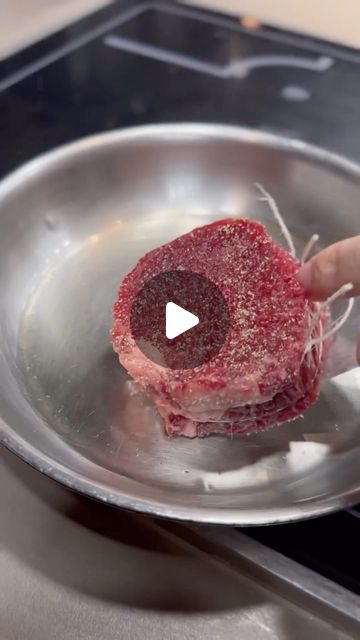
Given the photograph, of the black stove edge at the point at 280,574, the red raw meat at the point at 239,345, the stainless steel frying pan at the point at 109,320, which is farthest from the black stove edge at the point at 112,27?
the black stove edge at the point at 280,574

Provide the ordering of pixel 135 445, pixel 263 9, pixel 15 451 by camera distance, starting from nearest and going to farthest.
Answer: pixel 15 451 < pixel 135 445 < pixel 263 9

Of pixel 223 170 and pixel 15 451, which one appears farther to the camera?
pixel 223 170

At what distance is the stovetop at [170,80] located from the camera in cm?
121

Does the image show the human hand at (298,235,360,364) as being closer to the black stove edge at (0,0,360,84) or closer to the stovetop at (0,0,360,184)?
the stovetop at (0,0,360,184)

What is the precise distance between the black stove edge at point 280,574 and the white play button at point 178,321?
194 mm

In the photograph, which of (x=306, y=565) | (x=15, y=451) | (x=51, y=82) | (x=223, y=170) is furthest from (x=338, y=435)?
(x=51, y=82)

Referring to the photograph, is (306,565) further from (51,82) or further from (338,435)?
(51,82)

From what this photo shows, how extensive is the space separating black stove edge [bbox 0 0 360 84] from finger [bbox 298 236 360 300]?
2.70 feet

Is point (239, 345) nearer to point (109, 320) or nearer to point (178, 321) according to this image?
point (178, 321)

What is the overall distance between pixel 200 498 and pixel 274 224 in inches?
17.7

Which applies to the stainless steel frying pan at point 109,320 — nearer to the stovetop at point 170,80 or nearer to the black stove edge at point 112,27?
the stovetop at point 170,80

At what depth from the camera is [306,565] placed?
0.67 metres

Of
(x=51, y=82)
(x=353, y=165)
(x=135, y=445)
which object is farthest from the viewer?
Answer: (x=51, y=82)

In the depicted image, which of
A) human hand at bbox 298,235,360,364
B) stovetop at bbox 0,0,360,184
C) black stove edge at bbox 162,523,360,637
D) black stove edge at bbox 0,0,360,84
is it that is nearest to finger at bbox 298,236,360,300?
human hand at bbox 298,235,360,364
